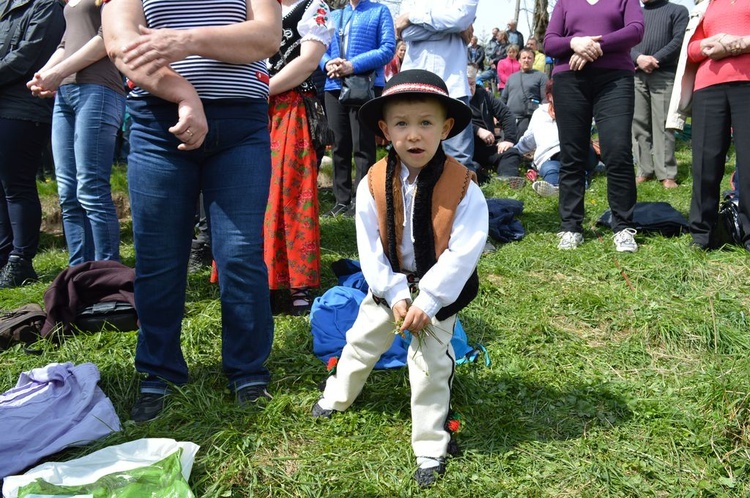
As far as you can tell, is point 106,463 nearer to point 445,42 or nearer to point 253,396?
point 253,396

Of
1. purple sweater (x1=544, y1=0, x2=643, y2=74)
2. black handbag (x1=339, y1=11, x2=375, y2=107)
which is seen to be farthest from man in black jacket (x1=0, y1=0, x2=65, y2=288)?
purple sweater (x1=544, y1=0, x2=643, y2=74)

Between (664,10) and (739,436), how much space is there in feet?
20.9

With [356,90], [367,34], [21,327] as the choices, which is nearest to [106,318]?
[21,327]

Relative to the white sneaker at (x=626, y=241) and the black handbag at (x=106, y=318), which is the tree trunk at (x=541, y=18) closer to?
the white sneaker at (x=626, y=241)

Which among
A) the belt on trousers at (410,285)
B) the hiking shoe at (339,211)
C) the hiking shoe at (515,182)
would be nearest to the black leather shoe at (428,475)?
the belt on trousers at (410,285)

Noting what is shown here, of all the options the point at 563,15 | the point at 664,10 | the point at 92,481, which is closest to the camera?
the point at 92,481

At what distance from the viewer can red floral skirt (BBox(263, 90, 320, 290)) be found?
371cm

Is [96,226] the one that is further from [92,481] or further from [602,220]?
[602,220]

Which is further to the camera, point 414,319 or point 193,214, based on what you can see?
point 193,214

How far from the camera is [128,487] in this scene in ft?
6.38

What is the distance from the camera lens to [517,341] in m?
3.34

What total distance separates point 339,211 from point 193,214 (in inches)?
144

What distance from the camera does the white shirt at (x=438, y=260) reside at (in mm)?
2258

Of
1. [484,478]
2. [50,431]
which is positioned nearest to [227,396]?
[50,431]
